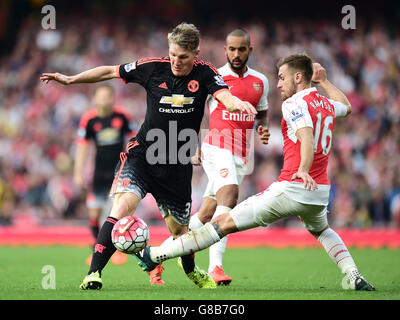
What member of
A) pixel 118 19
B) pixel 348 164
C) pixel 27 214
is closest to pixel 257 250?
pixel 348 164

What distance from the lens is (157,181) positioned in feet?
23.0

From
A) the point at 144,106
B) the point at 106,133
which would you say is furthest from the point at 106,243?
the point at 144,106

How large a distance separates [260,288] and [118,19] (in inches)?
710

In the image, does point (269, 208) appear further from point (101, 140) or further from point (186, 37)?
point (101, 140)

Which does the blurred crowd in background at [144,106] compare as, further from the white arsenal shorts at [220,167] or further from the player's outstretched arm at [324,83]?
the player's outstretched arm at [324,83]

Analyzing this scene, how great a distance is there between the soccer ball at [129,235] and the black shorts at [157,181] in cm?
45

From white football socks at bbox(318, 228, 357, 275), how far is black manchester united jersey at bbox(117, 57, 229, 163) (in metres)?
1.76

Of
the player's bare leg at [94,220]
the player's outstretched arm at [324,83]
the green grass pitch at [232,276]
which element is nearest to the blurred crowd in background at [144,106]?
the green grass pitch at [232,276]

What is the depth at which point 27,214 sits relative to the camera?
1833 centimetres

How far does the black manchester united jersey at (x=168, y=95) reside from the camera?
6.97 m

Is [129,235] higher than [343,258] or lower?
higher

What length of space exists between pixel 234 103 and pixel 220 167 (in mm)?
1984

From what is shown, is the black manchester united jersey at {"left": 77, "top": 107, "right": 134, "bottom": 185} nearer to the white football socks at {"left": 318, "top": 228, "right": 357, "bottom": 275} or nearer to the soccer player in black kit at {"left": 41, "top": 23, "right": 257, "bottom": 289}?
the soccer player in black kit at {"left": 41, "top": 23, "right": 257, "bottom": 289}
